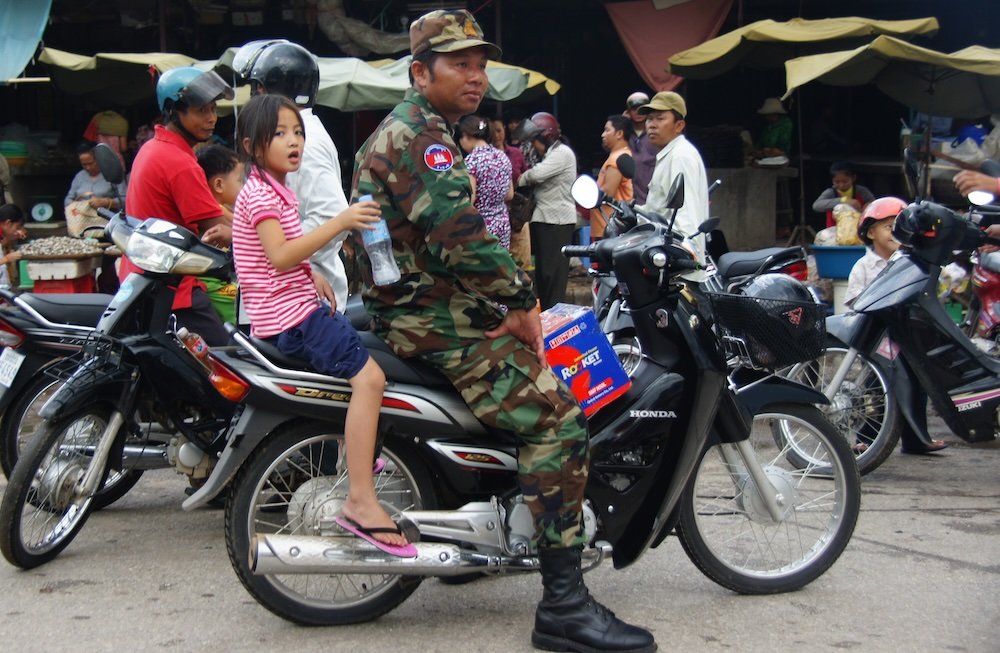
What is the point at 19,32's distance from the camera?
11.3 metres

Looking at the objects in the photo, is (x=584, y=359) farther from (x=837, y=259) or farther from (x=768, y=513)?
(x=837, y=259)

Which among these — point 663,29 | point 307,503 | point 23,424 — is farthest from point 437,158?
point 663,29

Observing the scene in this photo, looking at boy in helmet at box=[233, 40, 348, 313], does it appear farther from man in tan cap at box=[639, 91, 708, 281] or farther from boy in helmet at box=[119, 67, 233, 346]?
man in tan cap at box=[639, 91, 708, 281]

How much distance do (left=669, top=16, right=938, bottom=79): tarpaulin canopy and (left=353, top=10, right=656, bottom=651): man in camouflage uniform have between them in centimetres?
818

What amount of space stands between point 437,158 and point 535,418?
0.85m

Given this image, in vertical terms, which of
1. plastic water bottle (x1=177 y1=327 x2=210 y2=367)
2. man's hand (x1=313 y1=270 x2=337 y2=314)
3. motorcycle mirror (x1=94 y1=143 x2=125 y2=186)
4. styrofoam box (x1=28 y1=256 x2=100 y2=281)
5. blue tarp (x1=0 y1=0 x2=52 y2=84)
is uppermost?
blue tarp (x1=0 y1=0 x2=52 y2=84)

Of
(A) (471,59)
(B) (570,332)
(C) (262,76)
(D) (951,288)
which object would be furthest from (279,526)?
(D) (951,288)

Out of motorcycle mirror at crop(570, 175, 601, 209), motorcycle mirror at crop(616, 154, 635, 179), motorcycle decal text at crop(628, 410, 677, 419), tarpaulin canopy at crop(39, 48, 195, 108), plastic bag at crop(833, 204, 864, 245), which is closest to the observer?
motorcycle decal text at crop(628, 410, 677, 419)

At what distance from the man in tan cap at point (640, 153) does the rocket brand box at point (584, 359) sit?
16.4 feet

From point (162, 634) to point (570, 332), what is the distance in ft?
5.46

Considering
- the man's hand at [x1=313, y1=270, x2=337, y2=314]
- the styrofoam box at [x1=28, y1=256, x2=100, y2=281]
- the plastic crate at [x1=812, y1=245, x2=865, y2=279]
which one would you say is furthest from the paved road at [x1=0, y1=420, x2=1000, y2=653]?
the styrofoam box at [x1=28, y1=256, x2=100, y2=281]

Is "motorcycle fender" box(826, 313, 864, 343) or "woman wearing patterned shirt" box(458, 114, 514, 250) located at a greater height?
"woman wearing patterned shirt" box(458, 114, 514, 250)

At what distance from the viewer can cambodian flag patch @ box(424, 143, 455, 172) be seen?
11.7 ft

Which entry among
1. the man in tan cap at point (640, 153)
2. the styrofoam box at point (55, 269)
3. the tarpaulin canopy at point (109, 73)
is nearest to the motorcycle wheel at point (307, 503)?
the man in tan cap at point (640, 153)
